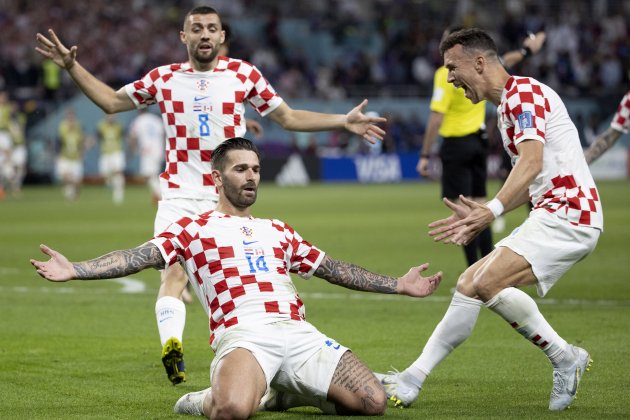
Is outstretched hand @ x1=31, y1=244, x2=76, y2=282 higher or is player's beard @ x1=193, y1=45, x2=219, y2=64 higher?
player's beard @ x1=193, y1=45, x2=219, y2=64

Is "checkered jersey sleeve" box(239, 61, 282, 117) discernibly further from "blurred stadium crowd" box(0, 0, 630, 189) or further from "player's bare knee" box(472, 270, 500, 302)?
"blurred stadium crowd" box(0, 0, 630, 189)

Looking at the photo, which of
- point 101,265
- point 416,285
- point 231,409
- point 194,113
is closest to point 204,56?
point 194,113

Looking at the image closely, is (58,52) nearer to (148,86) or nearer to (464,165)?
(148,86)

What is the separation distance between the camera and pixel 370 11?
4247cm

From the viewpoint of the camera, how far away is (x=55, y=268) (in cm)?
595

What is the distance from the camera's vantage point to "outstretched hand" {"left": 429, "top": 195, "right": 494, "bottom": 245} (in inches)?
239

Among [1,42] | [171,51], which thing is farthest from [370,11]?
[1,42]

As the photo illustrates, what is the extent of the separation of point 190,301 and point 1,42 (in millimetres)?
26569

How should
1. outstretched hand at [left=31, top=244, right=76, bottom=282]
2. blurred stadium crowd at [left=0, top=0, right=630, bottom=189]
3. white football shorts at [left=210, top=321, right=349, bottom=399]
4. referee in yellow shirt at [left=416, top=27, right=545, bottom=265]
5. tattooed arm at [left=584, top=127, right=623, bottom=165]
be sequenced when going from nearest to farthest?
outstretched hand at [left=31, top=244, right=76, bottom=282] → white football shorts at [left=210, top=321, right=349, bottom=399] → tattooed arm at [left=584, top=127, right=623, bottom=165] → referee in yellow shirt at [left=416, top=27, right=545, bottom=265] → blurred stadium crowd at [left=0, top=0, right=630, bottom=189]

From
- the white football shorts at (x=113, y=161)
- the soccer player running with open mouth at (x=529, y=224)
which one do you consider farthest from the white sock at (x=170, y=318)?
the white football shorts at (x=113, y=161)

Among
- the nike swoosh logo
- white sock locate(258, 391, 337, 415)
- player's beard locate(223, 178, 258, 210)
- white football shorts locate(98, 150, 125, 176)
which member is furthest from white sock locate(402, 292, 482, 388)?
white football shorts locate(98, 150, 125, 176)

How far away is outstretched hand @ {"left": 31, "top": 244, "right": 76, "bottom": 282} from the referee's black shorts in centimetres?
652

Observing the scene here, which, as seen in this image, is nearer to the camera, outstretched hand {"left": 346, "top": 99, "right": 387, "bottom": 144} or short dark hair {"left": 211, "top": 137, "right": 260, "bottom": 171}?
short dark hair {"left": 211, "top": 137, "right": 260, "bottom": 171}

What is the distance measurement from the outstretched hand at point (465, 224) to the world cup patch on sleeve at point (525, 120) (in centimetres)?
56
